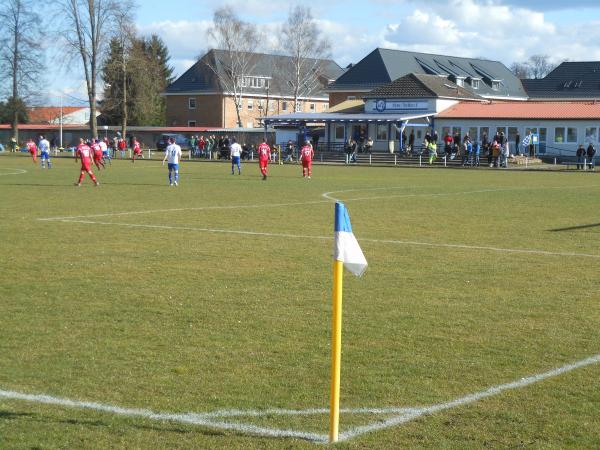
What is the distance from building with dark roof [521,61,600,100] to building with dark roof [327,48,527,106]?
17.4 ft

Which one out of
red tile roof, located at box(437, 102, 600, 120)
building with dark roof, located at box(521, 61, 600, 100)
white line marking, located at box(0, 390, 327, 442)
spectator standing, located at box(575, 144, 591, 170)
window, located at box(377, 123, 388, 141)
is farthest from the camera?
building with dark roof, located at box(521, 61, 600, 100)

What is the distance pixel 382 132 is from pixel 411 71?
19968 mm

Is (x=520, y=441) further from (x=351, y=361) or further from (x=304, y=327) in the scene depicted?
(x=304, y=327)

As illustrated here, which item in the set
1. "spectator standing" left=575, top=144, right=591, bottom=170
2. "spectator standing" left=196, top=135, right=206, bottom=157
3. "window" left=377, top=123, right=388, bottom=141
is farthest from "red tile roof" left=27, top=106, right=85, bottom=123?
"spectator standing" left=575, top=144, right=591, bottom=170

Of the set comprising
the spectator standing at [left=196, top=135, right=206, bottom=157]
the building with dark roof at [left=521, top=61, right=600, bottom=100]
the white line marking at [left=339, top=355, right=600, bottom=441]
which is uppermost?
the building with dark roof at [left=521, top=61, right=600, bottom=100]

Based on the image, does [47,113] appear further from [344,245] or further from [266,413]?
[344,245]

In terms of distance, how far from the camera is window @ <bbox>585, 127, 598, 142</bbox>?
63.3 m

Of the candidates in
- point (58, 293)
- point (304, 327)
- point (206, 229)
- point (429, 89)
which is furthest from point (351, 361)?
point (429, 89)

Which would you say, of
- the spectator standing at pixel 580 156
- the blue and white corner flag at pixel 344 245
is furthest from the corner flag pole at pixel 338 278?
the spectator standing at pixel 580 156

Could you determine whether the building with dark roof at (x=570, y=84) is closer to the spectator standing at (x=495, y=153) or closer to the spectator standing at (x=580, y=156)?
the spectator standing at (x=580, y=156)

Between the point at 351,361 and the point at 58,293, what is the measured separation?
4605 mm

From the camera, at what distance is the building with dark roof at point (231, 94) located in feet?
333

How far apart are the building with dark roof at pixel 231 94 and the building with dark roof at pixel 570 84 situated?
23079mm

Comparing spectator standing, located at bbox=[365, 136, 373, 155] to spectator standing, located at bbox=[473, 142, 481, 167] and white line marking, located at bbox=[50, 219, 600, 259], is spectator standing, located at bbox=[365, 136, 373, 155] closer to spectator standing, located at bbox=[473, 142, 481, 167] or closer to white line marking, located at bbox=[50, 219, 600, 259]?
spectator standing, located at bbox=[473, 142, 481, 167]
